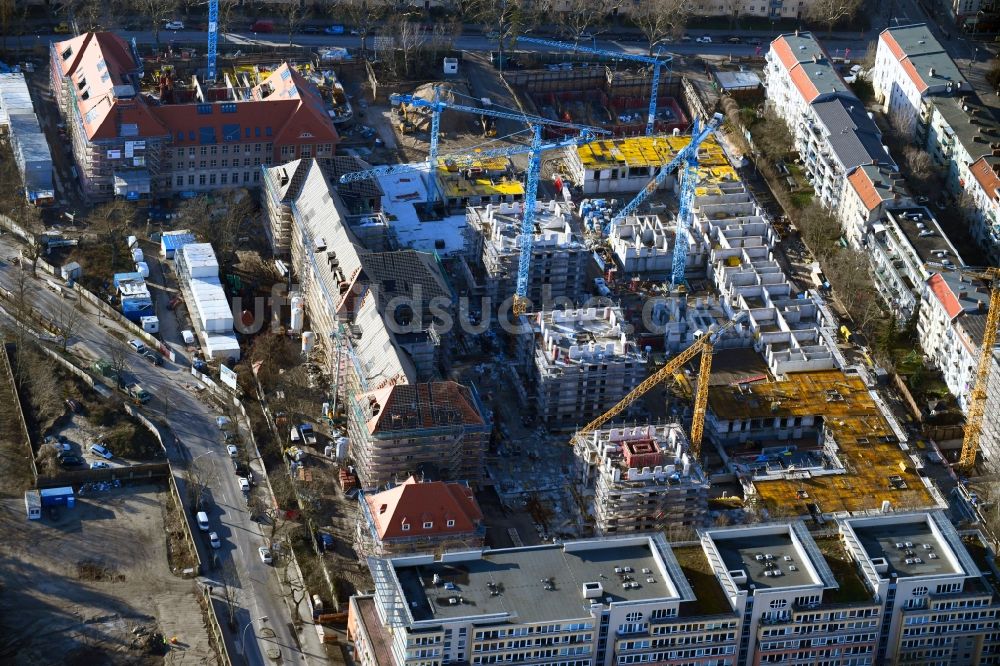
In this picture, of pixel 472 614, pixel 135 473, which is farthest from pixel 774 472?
pixel 135 473

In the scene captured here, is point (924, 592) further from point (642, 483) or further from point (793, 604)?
point (642, 483)

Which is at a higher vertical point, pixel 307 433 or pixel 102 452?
pixel 102 452

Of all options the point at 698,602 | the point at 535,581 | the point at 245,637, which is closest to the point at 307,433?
the point at 245,637

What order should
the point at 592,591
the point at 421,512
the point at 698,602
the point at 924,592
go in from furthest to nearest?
the point at 421,512
the point at 924,592
the point at 698,602
the point at 592,591

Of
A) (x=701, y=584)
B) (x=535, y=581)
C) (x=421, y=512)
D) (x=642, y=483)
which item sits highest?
(x=535, y=581)

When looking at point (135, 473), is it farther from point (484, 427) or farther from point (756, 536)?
point (756, 536)

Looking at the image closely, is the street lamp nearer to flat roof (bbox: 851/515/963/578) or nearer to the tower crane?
the tower crane

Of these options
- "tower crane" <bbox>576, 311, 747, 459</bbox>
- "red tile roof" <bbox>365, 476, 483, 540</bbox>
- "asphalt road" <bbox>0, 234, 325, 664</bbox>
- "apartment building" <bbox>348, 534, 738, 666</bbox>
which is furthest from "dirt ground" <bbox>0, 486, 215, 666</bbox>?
"tower crane" <bbox>576, 311, 747, 459</bbox>
